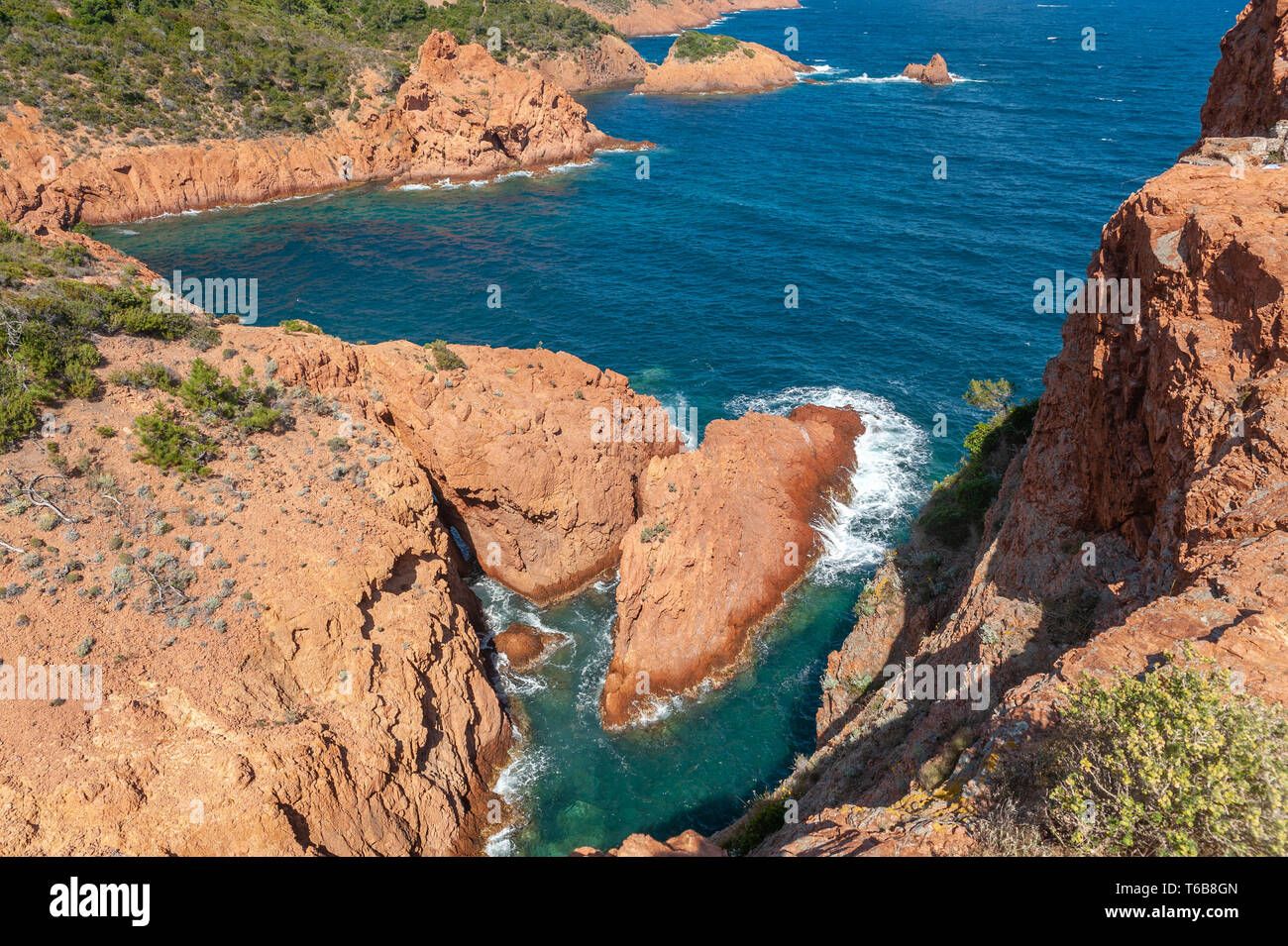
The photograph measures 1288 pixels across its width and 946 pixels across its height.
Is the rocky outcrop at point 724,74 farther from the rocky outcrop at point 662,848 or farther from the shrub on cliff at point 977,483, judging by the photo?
the rocky outcrop at point 662,848

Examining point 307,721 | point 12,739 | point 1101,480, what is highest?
point 1101,480

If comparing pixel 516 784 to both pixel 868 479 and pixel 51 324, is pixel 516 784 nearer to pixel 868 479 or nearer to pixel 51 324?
pixel 51 324

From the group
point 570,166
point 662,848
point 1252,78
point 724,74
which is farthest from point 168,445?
point 724,74

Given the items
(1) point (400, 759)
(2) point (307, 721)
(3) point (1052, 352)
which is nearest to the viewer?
(2) point (307, 721)

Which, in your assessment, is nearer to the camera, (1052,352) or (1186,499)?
(1186,499)

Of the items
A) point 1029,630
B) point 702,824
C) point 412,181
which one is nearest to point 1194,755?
point 1029,630

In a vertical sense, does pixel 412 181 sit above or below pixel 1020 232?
above

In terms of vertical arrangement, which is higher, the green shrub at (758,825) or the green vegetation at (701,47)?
the green vegetation at (701,47)

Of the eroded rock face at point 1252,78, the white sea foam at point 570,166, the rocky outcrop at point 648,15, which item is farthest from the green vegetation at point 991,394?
the rocky outcrop at point 648,15

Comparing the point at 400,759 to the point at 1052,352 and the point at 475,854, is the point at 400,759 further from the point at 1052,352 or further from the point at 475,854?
the point at 1052,352
